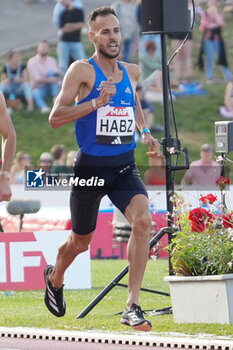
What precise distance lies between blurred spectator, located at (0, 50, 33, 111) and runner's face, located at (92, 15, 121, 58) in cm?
1134

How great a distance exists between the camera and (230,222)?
8047 mm

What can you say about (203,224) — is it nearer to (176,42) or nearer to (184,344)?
(184,344)

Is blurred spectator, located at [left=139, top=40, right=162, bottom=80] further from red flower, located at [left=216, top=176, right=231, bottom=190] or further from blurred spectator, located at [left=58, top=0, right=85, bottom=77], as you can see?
red flower, located at [left=216, top=176, right=231, bottom=190]

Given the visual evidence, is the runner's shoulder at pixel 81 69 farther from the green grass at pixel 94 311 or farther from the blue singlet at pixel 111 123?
the green grass at pixel 94 311

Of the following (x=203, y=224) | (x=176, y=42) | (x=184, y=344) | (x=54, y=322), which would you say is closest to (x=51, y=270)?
(x=54, y=322)

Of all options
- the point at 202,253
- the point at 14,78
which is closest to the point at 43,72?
the point at 14,78

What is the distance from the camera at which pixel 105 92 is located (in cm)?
727

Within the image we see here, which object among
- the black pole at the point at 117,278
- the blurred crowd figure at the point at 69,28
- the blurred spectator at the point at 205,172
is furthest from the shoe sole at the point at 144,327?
the blurred crowd figure at the point at 69,28

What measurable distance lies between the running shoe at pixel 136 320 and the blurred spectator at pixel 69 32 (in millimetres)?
9988

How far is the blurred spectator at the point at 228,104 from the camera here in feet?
72.5

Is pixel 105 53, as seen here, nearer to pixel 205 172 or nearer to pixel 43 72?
pixel 205 172

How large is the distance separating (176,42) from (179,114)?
10.2ft

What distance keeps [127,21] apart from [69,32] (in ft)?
4.10

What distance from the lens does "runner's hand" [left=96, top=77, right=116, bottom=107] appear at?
727 centimetres
